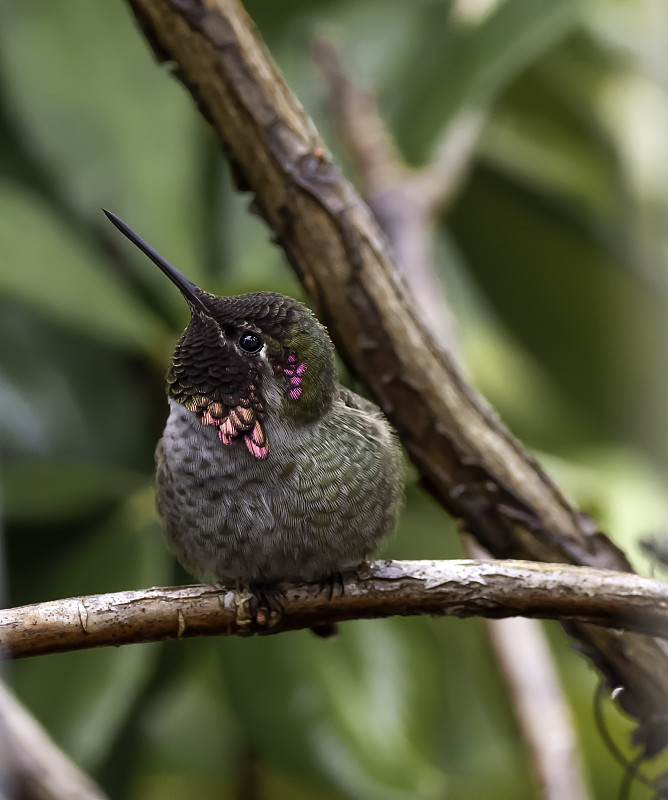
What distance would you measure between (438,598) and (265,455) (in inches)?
5.4

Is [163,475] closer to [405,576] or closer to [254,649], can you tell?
[405,576]

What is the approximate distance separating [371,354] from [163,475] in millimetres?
195

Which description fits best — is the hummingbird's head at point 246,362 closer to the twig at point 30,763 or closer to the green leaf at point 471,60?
the twig at point 30,763

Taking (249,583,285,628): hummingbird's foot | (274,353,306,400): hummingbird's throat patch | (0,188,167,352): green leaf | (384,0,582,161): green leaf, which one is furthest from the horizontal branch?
(384,0,582,161): green leaf

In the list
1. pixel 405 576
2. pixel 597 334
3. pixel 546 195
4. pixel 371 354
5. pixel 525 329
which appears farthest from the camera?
pixel 546 195

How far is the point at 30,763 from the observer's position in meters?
0.60

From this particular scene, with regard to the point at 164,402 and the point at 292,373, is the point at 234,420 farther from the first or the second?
the point at 164,402

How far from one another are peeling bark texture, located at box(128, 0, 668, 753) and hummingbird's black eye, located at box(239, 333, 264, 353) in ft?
0.56

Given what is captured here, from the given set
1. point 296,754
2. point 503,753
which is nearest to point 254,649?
point 296,754

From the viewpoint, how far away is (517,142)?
4.90 ft

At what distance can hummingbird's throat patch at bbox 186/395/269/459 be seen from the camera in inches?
21.7

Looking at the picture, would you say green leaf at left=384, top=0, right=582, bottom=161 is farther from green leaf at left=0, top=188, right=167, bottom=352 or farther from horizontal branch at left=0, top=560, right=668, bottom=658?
horizontal branch at left=0, top=560, right=668, bottom=658

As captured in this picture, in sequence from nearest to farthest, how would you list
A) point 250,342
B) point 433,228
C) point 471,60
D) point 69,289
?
point 250,342, point 69,289, point 471,60, point 433,228

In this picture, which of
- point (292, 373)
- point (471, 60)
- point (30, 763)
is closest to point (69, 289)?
point (292, 373)
